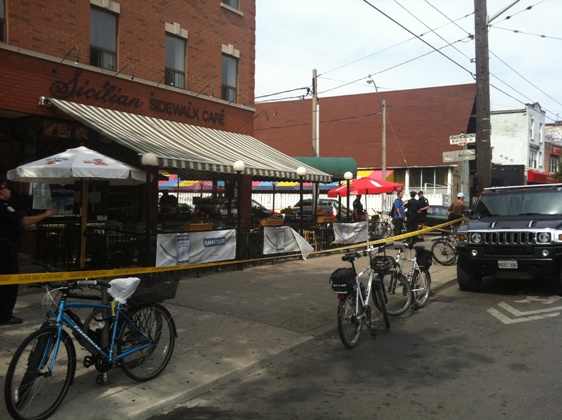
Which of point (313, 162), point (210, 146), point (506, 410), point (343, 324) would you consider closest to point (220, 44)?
point (210, 146)

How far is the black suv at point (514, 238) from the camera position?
26.9 ft

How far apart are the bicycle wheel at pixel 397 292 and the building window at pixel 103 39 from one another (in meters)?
8.76

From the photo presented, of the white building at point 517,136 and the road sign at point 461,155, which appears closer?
the road sign at point 461,155

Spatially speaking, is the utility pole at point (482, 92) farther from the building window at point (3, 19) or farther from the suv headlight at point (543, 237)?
the building window at point (3, 19)

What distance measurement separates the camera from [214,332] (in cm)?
635

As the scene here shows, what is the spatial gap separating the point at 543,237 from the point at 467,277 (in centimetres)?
154

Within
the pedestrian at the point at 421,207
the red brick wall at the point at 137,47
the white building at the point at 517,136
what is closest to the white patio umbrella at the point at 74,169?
the red brick wall at the point at 137,47

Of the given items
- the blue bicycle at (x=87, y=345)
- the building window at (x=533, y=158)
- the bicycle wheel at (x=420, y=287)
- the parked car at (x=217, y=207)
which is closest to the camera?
the blue bicycle at (x=87, y=345)

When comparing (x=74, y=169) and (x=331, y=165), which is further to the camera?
(x=331, y=165)

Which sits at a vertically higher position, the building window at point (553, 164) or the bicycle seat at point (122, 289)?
the building window at point (553, 164)

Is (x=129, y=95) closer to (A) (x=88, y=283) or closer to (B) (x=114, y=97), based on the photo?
(B) (x=114, y=97)

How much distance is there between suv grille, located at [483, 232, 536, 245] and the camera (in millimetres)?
8312

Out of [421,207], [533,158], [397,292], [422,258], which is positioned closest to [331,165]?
[421,207]

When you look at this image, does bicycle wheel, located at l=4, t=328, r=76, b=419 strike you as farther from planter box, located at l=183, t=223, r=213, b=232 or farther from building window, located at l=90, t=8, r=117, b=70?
building window, located at l=90, t=8, r=117, b=70
